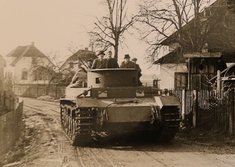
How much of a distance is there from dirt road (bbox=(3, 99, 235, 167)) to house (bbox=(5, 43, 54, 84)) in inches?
1551

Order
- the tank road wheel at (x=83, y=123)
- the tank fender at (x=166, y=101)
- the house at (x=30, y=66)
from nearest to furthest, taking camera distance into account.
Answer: the tank road wheel at (x=83, y=123) < the tank fender at (x=166, y=101) < the house at (x=30, y=66)

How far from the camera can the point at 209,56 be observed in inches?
702

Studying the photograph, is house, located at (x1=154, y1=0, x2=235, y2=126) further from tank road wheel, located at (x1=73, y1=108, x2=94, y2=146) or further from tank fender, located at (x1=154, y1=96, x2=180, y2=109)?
tank road wheel, located at (x1=73, y1=108, x2=94, y2=146)

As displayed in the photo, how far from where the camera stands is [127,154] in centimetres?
1099

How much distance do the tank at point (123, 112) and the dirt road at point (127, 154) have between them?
1.42 ft

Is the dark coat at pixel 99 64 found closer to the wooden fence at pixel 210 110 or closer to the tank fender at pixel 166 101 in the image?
the tank fender at pixel 166 101

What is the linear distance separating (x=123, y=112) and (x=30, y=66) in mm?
47152

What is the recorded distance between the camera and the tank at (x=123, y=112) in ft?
39.7

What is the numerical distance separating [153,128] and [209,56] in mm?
6056

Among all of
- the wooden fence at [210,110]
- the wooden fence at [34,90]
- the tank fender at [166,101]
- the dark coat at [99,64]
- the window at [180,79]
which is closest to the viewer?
the tank fender at [166,101]

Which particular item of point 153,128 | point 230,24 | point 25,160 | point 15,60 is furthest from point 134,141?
point 15,60

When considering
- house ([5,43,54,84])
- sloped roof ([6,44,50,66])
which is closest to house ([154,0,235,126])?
house ([5,43,54,84])

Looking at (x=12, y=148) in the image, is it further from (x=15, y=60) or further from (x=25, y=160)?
(x=15, y=60)

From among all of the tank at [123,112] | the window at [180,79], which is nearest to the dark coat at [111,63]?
the tank at [123,112]
